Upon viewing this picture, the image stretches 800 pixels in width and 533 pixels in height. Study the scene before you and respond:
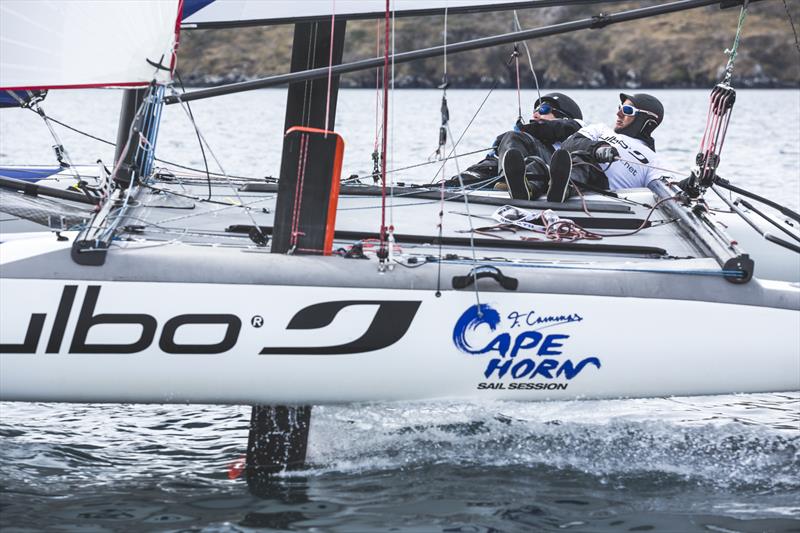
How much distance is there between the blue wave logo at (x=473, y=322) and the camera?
4.84 meters

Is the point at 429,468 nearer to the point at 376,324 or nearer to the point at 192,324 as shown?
the point at 376,324

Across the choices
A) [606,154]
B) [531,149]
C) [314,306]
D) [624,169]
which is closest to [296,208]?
[314,306]

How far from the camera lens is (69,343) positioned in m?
4.69

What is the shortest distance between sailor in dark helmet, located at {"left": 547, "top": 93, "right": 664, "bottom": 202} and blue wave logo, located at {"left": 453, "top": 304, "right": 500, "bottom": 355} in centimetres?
198

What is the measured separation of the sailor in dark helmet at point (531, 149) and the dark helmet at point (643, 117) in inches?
13.8

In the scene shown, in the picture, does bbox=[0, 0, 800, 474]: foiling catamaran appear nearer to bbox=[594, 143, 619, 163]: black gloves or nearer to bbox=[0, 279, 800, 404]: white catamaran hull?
bbox=[0, 279, 800, 404]: white catamaran hull

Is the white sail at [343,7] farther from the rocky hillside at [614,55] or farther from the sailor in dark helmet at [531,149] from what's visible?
the rocky hillside at [614,55]

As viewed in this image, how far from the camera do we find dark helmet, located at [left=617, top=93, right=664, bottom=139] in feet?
25.4

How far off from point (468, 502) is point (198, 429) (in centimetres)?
183

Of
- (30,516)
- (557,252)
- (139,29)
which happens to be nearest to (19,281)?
(30,516)

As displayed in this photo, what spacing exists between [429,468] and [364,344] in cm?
71

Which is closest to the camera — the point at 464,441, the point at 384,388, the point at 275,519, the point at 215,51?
the point at 275,519

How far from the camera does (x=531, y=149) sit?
24.1 ft

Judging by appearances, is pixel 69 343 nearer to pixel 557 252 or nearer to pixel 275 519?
→ pixel 275 519
